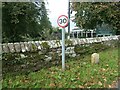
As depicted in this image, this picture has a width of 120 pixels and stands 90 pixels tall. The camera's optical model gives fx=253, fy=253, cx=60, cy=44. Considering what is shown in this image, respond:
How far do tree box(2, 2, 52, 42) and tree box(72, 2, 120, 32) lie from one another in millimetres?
1583

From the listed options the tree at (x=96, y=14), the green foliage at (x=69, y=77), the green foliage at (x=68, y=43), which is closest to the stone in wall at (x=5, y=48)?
the green foliage at (x=69, y=77)

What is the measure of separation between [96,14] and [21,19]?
3.83 m

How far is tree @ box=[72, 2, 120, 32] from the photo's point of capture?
1116 centimetres

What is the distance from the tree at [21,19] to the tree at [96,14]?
5.19ft

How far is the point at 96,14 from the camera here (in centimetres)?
1153

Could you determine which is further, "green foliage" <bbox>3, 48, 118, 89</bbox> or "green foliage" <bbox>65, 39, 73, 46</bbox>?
"green foliage" <bbox>65, 39, 73, 46</bbox>

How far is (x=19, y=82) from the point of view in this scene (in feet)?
17.9

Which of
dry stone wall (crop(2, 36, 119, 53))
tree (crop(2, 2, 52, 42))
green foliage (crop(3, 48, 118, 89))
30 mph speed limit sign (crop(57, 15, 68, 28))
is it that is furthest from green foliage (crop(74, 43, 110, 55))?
30 mph speed limit sign (crop(57, 15, 68, 28))

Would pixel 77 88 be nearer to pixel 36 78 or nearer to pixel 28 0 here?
pixel 36 78

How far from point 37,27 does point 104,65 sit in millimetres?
4765

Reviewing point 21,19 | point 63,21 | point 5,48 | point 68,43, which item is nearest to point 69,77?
point 63,21

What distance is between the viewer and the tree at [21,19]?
7.82 m

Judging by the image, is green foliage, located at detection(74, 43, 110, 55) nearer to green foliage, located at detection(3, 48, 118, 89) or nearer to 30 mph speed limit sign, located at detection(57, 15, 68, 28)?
green foliage, located at detection(3, 48, 118, 89)

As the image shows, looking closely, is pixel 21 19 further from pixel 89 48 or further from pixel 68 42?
pixel 89 48
